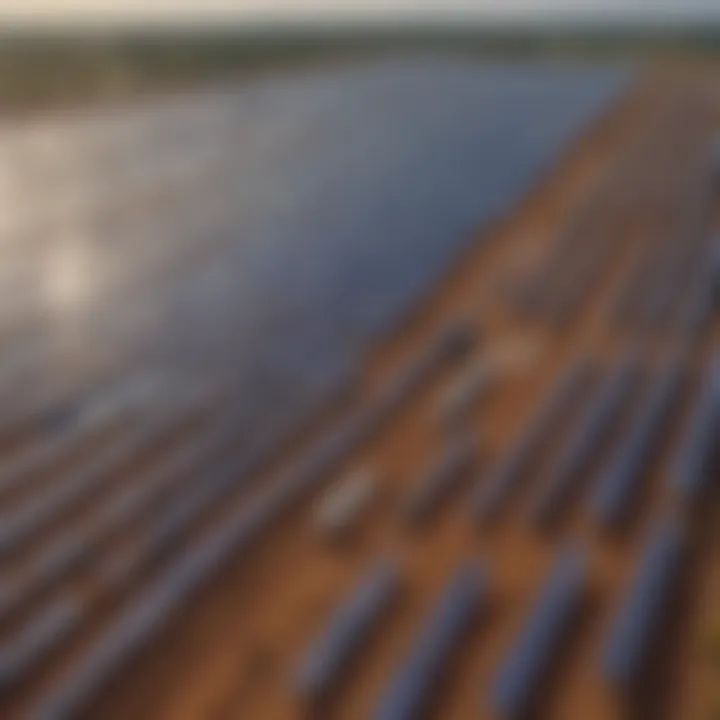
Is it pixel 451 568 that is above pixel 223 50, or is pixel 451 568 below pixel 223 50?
below

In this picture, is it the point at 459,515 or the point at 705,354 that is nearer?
the point at 459,515

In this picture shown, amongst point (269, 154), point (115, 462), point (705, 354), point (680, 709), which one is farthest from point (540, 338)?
point (269, 154)

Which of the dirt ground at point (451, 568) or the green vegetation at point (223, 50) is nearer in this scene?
the dirt ground at point (451, 568)

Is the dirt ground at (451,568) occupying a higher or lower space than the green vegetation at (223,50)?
lower

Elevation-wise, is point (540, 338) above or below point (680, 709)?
above

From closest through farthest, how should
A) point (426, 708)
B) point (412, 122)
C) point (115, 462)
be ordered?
point (426, 708) → point (115, 462) → point (412, 122)

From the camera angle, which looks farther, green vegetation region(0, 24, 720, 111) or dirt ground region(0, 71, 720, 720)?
green vegetation region(0, 24, 720, 111)

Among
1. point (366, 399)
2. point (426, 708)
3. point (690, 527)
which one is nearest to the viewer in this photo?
point (426, 708)

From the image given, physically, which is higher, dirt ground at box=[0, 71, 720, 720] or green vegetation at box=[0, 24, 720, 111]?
green vegetation at box=[0, 24, 720, 111]

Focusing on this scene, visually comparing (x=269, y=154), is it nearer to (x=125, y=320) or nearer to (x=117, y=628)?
(x=125, y=320)

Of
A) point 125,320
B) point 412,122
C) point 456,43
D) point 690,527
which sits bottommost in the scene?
point 690,527

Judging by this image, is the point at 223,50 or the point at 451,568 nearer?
the point at 451,568
